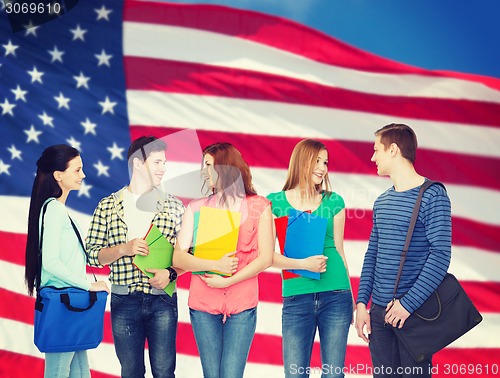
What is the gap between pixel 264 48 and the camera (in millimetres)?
6375

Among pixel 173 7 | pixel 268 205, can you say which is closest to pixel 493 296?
pixel 268 205

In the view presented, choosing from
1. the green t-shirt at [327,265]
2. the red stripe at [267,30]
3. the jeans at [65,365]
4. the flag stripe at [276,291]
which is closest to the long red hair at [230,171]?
the green t-shirt at [327,265]

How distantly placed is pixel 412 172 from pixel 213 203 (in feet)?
3.42

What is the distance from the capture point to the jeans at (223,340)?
396 cm

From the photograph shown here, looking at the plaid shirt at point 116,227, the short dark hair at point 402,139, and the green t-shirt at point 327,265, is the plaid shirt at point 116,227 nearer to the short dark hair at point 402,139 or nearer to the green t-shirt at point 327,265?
the green t-shirt at point 327,265

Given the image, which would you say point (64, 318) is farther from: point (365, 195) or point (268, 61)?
point (268, 61)

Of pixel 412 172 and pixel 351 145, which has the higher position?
pixel 351 145

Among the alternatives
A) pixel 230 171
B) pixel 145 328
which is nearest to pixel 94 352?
pixel 145 328

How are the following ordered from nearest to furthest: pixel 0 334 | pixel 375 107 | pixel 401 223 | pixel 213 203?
1. pixel 401 223
2. pixel 213 203
3. pixel 0 334
4. pixel 375 107

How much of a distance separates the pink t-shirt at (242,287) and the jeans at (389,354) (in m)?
0.65

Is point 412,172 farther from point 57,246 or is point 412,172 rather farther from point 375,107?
point 375,107

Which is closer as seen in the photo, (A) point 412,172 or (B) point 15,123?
(A) point 412,172

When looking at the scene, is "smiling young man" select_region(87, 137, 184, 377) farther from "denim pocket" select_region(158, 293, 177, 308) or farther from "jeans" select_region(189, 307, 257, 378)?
"jeans" select_region(189, 307, 257, 378)

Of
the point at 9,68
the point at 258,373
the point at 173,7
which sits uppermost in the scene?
the point at 173,7
